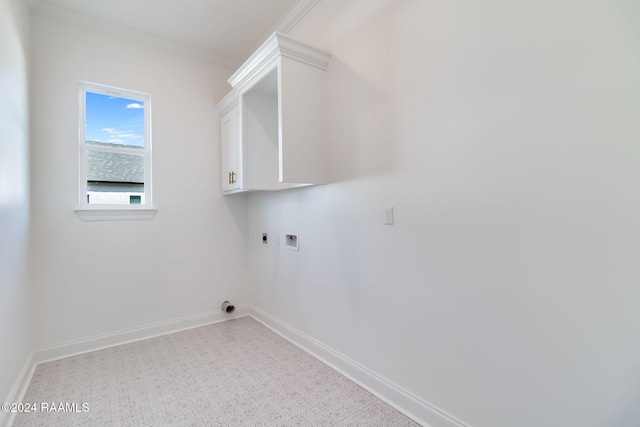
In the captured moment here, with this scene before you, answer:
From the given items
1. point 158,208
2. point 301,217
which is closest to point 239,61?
point 158,208

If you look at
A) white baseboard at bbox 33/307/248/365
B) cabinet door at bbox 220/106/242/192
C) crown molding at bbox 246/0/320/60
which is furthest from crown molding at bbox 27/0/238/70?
white baseboard at bbox 33/307/248/365

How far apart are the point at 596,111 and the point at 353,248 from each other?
4.81 feet

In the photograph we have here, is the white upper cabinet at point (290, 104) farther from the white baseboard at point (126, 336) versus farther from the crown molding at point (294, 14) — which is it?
the white baseboard at point (126, 336)

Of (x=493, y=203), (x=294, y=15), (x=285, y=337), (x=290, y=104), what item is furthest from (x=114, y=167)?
(x=493, y=203)

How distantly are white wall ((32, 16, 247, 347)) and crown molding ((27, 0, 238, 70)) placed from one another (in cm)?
5

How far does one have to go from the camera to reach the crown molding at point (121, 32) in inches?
102

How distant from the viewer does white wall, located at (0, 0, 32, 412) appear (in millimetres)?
1759

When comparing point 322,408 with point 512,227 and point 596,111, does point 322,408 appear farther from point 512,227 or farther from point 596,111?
point 596,111

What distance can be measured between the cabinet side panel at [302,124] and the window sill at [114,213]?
69.0 inches

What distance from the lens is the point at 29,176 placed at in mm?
2449

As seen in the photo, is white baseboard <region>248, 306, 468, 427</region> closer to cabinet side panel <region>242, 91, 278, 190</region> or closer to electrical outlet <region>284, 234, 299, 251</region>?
electrical outlet <region>284, 234, 299, 251</region>

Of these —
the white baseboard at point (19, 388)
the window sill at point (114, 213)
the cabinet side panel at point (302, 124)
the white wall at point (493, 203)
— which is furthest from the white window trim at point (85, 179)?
the white wall at point (493, 203)

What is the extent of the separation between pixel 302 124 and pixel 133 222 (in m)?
2.05

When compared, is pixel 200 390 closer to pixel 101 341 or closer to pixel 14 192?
pixel 101 341
